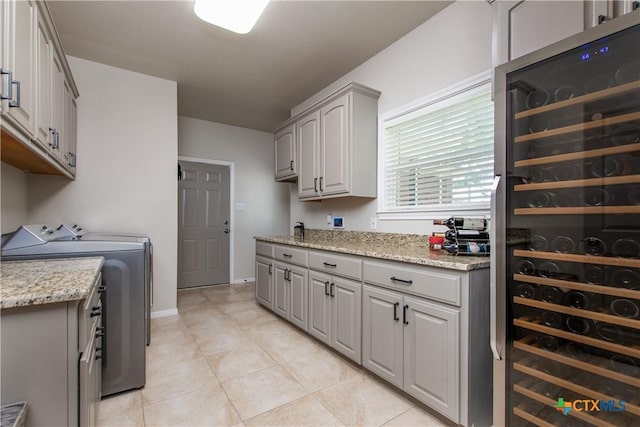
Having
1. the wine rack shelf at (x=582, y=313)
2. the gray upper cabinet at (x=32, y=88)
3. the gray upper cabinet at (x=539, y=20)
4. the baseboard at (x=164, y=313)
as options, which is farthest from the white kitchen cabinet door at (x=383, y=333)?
the baseboard at (x=164, y=313)

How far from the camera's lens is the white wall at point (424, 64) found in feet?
6.74

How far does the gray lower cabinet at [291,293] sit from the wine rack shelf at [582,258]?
5.83ft

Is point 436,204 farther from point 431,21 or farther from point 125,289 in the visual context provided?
point 125,289

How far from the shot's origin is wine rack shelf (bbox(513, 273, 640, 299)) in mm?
1000

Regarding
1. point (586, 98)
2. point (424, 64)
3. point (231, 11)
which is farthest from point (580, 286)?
point (231, 11)

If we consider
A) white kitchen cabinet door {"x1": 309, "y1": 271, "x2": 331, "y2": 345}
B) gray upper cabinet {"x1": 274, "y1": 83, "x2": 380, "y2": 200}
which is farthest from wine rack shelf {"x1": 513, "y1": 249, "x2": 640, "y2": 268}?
gray upper cabinet {"x1": 274, "y1": 83, "x2": 380, "y2": 200}

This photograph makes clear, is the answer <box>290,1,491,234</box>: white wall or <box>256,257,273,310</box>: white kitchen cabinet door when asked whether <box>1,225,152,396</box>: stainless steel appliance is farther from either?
<box>290,1,491,234</box>: white wall

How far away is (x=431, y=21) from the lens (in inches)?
92.4

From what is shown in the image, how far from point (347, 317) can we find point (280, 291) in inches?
42.4

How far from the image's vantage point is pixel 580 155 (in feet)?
3.60

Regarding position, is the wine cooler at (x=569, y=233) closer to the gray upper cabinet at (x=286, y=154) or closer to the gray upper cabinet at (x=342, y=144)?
the gray upper cabinet at (x=342, y=144)

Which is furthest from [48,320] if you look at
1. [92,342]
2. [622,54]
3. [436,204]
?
[436,204]

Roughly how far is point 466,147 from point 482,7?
937 millimetres

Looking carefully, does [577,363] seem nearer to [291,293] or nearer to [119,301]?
[291,293]
